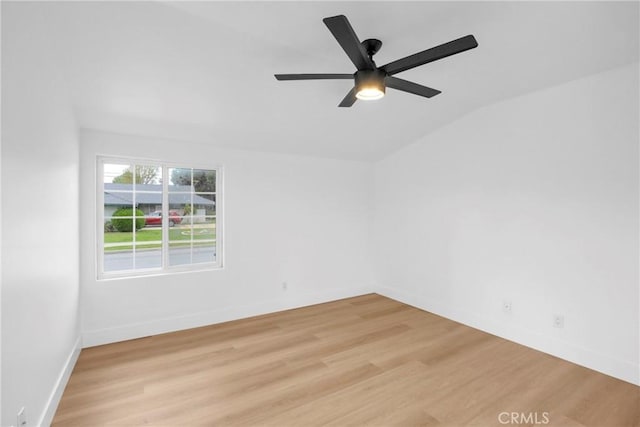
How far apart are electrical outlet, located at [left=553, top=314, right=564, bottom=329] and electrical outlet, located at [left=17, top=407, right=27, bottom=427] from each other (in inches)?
158

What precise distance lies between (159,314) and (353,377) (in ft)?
7.39

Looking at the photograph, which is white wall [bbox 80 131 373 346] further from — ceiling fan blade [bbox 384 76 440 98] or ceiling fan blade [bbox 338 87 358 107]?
ceiling fan blade [bbox 384 76 440 98]

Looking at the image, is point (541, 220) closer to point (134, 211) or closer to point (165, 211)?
point (165, 211)

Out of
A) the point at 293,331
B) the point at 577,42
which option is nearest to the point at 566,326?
the point at 577,42

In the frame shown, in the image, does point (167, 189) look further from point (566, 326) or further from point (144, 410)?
point (566, 326)

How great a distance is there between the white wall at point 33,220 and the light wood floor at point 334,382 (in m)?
0.49

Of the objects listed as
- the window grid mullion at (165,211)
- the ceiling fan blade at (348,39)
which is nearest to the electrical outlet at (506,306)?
the ceiling fan blade at (348,39)

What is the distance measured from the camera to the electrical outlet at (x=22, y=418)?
1.52m

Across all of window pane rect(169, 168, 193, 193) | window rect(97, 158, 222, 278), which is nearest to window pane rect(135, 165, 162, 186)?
window rect(97, 158, 222, 278)

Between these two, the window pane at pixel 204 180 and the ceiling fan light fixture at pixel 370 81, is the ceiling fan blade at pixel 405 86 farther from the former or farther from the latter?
the window pane at pixel 204 180

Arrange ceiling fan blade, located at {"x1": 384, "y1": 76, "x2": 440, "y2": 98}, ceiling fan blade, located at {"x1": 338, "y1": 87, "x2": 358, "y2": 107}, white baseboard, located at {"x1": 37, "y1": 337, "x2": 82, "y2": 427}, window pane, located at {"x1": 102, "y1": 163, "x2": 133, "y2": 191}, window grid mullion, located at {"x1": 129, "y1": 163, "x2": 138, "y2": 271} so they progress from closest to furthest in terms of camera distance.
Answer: white baseboard, located at {"x1": 37, "y1": 337, "x2": 82, "y2": 427}
ceiling fan blade, located at {"x1": 384, "y1": 76, "x2": 440, "y2": 98}
ceiling fan blade, located at {"x1": 338, "y1": 87, "x2": 358, "y2": 107}
window pane, located at {"x1": 102, "y1": 163, "x2": 133, "y2": 191}
window grid mullion, located at {"x1": 129, "y1": 163, "x2": 138, "y2": 271}

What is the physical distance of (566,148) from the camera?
9.46ft
